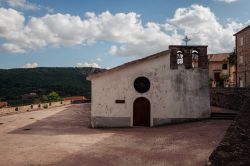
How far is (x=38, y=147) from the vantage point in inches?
532

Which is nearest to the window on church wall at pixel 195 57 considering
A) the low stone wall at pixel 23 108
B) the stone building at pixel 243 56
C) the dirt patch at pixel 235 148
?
the dirt patch at pixel 235 148

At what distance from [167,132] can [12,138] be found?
9160 millimetres

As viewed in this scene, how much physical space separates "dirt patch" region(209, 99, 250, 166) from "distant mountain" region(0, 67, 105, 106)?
64462 millimetres

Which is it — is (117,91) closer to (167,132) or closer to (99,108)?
(99,108)

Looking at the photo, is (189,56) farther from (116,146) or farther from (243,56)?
(243,56)

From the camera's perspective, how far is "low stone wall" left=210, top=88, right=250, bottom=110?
20923 mm

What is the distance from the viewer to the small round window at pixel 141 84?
19.4m

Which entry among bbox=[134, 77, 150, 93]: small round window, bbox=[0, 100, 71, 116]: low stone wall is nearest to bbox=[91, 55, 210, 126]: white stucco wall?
bbox=[134, 77, 150, 93]: small round window

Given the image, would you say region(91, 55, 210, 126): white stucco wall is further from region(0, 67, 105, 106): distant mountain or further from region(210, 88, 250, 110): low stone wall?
region(0, 67, 105, 106): distant mountain

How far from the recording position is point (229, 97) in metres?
23.7

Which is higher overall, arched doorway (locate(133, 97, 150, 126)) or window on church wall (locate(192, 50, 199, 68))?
window on church wall (locate(192, 50, 199, 68))

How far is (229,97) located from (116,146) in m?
14.1

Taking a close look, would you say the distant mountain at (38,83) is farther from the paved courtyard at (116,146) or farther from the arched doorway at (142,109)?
the paved courtyard at (116,146)

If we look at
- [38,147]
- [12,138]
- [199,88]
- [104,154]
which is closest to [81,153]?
[104,154]
